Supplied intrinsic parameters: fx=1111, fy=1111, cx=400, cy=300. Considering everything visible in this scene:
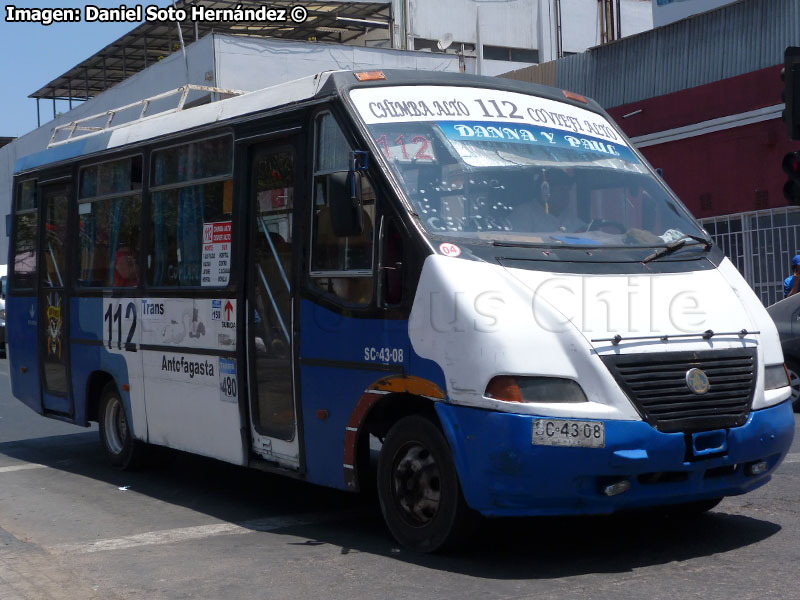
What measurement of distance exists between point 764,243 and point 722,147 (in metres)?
1.87

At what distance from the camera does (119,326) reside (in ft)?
30.4

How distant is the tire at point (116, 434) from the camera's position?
952 centimetres

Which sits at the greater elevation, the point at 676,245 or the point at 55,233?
the point at 55,233

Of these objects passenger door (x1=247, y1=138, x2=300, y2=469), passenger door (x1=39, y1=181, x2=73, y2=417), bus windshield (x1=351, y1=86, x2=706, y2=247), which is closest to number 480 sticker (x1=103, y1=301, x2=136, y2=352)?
passenger door (x1=39, y1=181, x2=73, y2=417)

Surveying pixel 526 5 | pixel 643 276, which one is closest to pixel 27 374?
pixel 643 276

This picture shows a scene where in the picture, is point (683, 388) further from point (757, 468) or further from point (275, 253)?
point (275, 253)

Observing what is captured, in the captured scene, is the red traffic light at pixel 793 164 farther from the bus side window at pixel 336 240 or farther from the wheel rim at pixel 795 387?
the bus side window at pixel 336 240

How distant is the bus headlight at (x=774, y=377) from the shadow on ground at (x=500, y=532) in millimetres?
886

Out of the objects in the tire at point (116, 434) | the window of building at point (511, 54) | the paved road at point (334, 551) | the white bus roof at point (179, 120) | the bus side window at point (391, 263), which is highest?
the window of building at point (511, 54)

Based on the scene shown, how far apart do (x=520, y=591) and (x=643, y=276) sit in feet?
6.02

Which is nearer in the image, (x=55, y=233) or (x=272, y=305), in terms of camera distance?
(x=272, y=305)

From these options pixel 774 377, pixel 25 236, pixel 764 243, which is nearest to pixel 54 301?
pixel 25 236

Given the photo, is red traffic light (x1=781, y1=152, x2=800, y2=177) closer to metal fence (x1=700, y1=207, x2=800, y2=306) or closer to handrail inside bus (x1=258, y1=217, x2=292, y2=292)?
handrail inside bus (x1=258, y1=217, x2=292, y2=292)

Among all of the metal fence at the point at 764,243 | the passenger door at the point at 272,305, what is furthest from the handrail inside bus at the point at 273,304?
the metal fence at the point at 764,243
